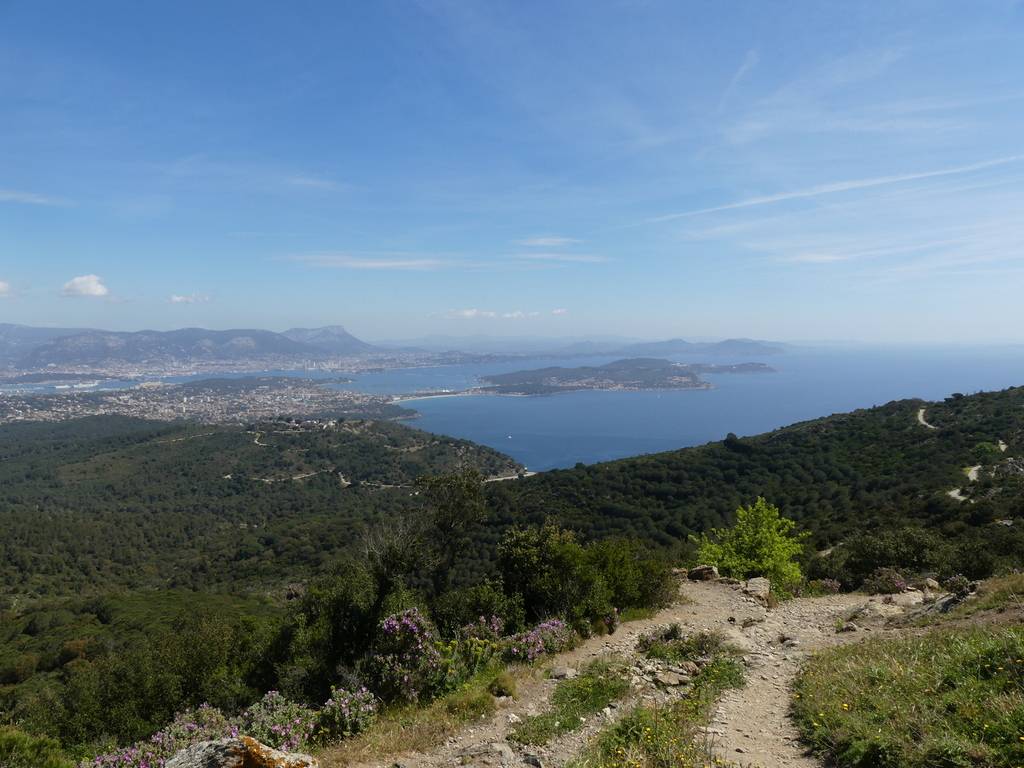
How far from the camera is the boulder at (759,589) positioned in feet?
37.5

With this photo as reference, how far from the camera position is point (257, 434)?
90875mm

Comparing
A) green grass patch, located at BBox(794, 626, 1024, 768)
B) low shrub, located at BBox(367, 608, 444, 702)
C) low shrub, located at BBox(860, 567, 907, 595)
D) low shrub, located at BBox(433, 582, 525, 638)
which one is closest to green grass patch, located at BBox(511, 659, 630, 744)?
low shrub, located at BBox(367, 608, 444, 702)

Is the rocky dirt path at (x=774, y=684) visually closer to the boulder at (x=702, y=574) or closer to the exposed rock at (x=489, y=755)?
the exposed rock at (x=489, y=755)

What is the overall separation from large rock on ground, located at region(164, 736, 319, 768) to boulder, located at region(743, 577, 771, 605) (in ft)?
34.8

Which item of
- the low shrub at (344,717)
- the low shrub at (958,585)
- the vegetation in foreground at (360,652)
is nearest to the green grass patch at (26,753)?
the vegetation in foreground at (360,652)

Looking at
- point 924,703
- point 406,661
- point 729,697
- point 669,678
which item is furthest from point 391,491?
point 924,703

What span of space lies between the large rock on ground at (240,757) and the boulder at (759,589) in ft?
34.8

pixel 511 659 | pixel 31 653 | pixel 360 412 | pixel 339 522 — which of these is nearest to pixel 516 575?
pixel 511 659

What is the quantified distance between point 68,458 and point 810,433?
10523cm

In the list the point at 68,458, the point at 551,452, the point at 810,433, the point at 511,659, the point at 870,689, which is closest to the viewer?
the point at 870,689

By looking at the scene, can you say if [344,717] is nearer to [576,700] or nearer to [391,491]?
[576,700]

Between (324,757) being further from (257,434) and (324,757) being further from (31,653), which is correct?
(257,434)

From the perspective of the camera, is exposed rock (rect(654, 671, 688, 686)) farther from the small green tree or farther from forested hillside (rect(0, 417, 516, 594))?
forested hillside (rect(0, 417, 516, 594))

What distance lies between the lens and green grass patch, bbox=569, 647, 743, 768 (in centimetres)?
436
